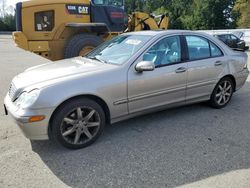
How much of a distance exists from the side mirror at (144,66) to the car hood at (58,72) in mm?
366

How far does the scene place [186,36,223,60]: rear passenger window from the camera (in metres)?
4.72

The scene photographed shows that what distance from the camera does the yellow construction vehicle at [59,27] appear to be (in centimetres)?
782

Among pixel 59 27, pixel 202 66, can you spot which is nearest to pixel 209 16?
pixel 59 27

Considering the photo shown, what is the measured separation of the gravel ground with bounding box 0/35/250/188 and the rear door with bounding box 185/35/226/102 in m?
0.52

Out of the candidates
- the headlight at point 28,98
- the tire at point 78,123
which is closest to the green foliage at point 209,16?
the tire at point 78,123

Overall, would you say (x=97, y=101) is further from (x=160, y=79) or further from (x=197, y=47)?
(x=197, y=47)

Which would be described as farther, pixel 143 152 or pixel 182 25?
pixel 182 25

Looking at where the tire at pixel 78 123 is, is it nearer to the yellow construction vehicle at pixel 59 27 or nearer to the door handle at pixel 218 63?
the door handle at pixel 218 63

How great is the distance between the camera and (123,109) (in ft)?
13.0

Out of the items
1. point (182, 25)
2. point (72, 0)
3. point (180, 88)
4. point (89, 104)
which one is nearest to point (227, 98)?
point (180, 88)

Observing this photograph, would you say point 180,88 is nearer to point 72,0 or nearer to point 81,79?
point 81,79

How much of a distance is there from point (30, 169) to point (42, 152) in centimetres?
41

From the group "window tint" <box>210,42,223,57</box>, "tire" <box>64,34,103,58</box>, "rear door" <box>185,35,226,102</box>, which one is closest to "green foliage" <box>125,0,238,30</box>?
"tire" <box>64,34,103,58</box>

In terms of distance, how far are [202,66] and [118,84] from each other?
5.85ft
